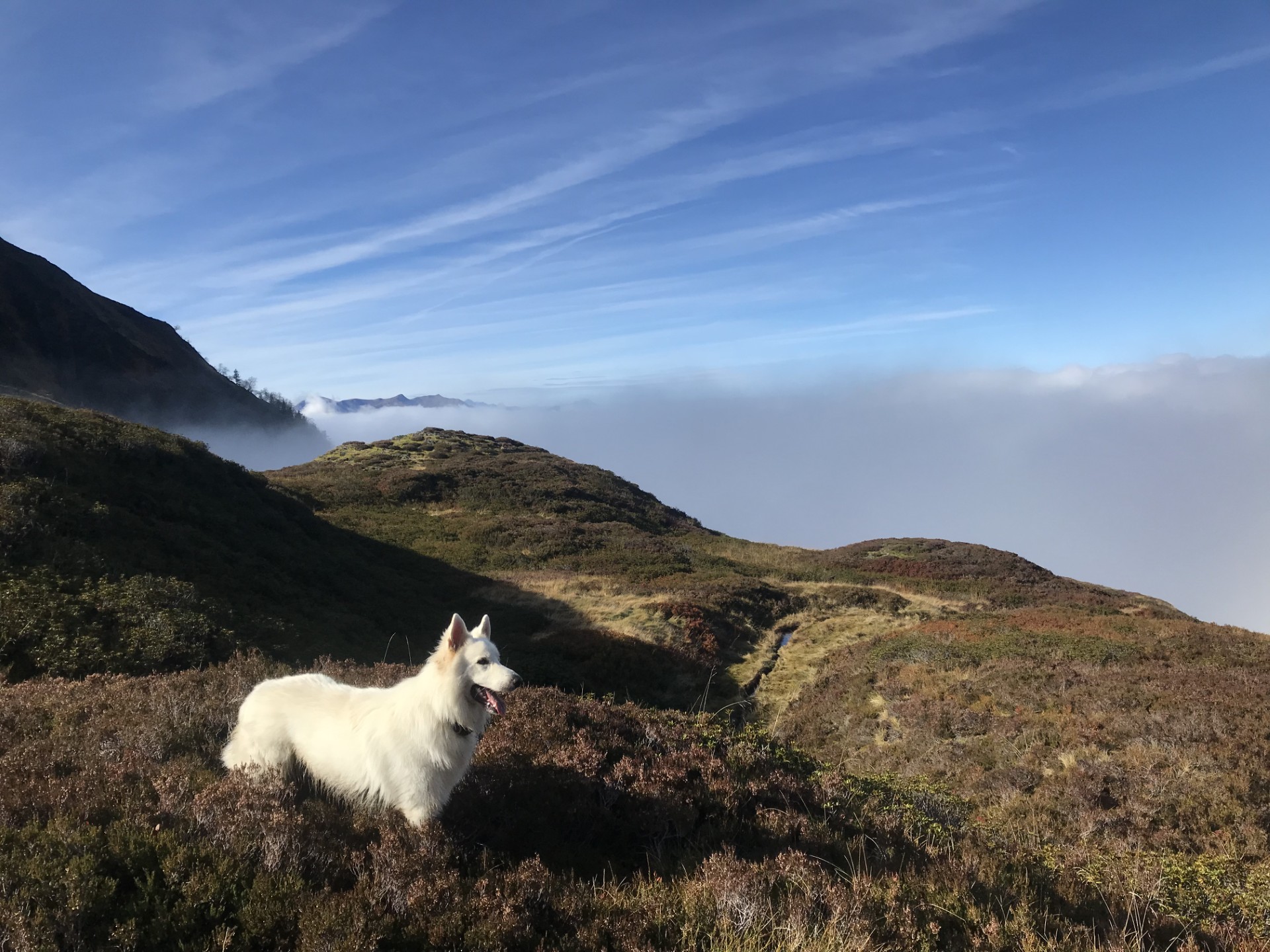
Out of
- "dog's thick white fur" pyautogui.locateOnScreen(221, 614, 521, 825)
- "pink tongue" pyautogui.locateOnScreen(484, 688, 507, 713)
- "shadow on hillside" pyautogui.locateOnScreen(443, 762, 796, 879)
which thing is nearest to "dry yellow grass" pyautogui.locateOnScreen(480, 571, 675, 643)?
"shadow on hillside" pyautogui.locateOnScreen(443, 762, 796, 879)

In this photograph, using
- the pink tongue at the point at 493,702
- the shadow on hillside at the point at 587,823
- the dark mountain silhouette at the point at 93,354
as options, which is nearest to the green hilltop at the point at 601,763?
the shadow on hillside at the point at 587,823

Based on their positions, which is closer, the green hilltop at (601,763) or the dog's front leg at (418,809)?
the green hilltop at (601,763)

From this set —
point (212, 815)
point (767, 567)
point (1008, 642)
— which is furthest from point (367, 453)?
point (212, 815)

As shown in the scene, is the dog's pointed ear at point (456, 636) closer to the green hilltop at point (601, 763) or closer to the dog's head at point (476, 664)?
the dog's head at point (476, 664)

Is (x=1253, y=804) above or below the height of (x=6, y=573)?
above

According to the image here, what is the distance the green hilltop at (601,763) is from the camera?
4.02m

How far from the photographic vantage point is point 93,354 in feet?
261

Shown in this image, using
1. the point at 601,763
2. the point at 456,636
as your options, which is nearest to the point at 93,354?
the point at 601,763

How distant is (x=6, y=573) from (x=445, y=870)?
1324cm

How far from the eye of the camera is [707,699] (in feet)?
59.7

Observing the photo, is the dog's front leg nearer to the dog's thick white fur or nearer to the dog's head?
the dog's thick white fur

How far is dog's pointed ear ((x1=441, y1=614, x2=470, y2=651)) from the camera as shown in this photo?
485cm

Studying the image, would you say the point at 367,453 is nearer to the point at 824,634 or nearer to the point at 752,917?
the point at 824,634

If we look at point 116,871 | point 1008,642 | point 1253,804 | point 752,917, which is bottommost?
point 116,871
